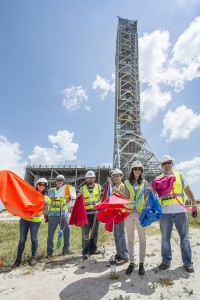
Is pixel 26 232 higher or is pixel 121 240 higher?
pixel 26 232

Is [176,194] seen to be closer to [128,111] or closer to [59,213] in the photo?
[59,213]

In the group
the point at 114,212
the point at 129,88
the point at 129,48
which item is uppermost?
the point at 129,48

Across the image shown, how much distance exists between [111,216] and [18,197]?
93.4 inches

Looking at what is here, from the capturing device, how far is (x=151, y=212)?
4285 millimetres

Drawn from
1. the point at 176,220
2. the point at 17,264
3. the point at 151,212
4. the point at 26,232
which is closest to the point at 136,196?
the point at 151,212

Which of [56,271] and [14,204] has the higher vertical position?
[14,204]

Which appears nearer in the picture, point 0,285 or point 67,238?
point 0,285

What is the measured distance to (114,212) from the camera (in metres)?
4.91

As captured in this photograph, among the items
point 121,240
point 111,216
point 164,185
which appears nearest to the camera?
point 164,185

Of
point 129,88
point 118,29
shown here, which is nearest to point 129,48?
point 118,29

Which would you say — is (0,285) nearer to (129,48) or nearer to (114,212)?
(114,212)

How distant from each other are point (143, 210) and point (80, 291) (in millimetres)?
1904

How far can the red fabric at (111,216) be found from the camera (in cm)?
485

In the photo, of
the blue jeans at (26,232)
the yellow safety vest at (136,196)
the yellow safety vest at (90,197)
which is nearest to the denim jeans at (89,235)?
the yellow safety vest at (90,197)
